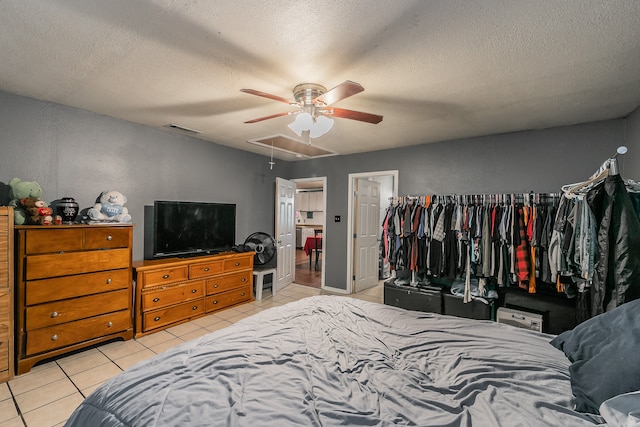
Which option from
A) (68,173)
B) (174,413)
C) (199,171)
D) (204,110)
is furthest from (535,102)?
(68,173)

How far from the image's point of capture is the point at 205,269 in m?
3.62

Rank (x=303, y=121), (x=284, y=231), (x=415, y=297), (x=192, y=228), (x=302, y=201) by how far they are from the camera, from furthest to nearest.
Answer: (x=302, y=201) < (x=284, y=231) < (x=192, y=228) < (x=415, y=297) < (x=303, y=121)

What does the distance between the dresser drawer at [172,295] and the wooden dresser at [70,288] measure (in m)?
0.17

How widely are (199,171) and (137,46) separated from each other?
7.80 ft

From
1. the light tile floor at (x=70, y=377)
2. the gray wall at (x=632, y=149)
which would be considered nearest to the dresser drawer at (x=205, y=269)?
the light tile floor at (x=70, y=377)

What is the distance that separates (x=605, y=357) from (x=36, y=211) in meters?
3.73

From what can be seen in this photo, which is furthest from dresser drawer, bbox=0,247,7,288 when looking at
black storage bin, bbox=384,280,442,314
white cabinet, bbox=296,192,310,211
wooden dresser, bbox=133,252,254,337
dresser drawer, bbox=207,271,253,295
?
white cabinet, bbox=296,192,310,211

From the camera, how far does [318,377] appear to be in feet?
3.99

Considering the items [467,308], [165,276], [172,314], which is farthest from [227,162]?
[467,308]

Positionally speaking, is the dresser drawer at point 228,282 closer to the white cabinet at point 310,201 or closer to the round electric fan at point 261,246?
the round electric fan at point 261,246

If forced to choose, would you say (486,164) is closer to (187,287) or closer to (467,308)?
(467,308)

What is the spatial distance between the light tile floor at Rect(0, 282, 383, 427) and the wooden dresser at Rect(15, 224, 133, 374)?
0.11m

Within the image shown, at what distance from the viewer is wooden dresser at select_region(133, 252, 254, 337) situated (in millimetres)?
3059

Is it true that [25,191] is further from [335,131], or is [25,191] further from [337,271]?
[337,271]
